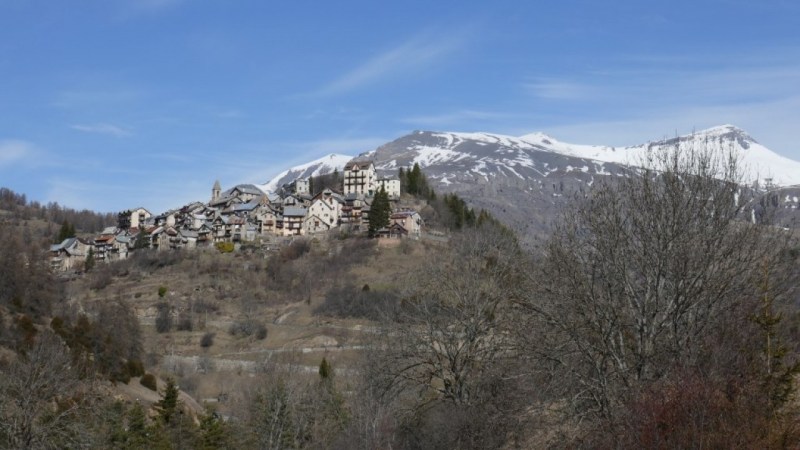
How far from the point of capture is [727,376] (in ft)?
57.2

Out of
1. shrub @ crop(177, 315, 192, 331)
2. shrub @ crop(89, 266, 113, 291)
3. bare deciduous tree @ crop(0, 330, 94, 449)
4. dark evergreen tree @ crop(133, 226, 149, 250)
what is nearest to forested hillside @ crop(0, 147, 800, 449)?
bare deciduous tree @ crop(0, 330, 94, 449)

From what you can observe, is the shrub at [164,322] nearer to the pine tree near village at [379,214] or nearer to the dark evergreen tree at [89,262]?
the pine tree near village at [379,214]

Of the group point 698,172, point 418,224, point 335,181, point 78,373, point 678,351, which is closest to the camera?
point 678,351

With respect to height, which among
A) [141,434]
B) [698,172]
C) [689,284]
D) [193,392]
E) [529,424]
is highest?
[698,172]

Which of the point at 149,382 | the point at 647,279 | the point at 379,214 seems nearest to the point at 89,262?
the point at 379,214

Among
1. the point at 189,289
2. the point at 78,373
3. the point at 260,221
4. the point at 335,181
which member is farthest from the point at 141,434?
the point at 335,181

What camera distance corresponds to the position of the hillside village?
12344 centimetres

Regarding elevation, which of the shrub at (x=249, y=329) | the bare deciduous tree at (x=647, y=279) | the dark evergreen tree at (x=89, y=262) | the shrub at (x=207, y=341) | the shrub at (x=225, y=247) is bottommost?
the shrub at (x=207, y=341)

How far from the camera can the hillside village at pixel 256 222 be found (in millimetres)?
123438

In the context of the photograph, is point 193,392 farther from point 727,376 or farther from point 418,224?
point 727,376

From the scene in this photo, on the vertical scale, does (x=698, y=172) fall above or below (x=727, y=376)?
above

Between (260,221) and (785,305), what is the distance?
112m

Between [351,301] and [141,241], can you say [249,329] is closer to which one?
[351,301]

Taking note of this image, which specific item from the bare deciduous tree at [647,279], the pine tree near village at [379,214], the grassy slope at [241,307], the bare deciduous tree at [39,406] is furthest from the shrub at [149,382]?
the pine tree near village at [379,214]
